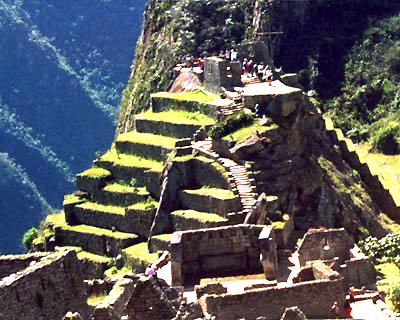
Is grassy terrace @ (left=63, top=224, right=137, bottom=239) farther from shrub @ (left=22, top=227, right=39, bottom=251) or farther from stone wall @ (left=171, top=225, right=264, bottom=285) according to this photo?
stone wall @ (left=171, top=225, right=264, bottom=285)

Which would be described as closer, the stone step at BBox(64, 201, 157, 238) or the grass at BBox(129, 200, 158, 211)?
the stone step at BBox(64, 201, 157, 238)

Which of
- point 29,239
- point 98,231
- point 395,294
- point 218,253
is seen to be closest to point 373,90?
point 29,239

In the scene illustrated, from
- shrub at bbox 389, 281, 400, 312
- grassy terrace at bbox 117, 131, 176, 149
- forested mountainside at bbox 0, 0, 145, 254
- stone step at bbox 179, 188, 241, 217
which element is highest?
grassy terrace at bbox 117, 131, 176, 149

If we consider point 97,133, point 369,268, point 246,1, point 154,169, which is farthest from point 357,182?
point 97,133

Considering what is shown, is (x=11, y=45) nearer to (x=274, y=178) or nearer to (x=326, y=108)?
(x=326, y=108)

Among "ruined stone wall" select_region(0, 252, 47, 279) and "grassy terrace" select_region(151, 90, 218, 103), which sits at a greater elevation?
"ruined stone wall" select_region(0, 252, 47, 279)

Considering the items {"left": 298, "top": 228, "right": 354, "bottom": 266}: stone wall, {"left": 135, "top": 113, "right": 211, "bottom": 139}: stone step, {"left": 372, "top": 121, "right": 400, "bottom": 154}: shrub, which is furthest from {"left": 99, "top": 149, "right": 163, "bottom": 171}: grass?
{"left": 372, "top": 121, "right": 400, "bottom": 154}: shrub


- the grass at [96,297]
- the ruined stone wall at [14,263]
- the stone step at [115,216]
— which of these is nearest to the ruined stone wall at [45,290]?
the ruined stone wall at [14,263]
